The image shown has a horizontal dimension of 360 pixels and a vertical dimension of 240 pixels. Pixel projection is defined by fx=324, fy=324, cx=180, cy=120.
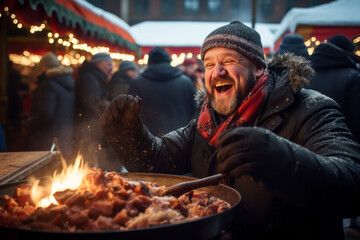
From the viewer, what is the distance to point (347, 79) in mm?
3732

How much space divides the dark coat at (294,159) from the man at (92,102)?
301cm

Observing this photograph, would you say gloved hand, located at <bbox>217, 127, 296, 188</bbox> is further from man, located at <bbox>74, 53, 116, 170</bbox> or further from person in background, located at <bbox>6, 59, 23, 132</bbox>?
person in background, located at <bbox>6, 59, 23, 132</bbox>

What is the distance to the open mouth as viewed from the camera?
240 centimetres

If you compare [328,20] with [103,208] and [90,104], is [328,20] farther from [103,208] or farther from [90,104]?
[103,208]

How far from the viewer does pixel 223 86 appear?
248 cm

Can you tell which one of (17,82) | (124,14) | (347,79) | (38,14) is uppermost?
(124,14)

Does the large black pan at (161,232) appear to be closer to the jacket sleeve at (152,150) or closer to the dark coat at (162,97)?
the jacket sleeve at (152,150)

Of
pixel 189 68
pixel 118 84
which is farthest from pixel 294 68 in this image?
pixel 189 68

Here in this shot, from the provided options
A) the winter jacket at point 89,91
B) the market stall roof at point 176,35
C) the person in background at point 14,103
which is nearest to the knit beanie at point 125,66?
the winter jacket at point 89,91

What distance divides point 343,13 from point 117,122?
765cm

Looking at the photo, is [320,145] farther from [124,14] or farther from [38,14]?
[124,14]

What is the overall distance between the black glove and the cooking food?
0.49 m

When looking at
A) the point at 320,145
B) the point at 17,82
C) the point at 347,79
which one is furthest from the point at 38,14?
the point at 320,145

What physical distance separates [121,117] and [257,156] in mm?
1195
